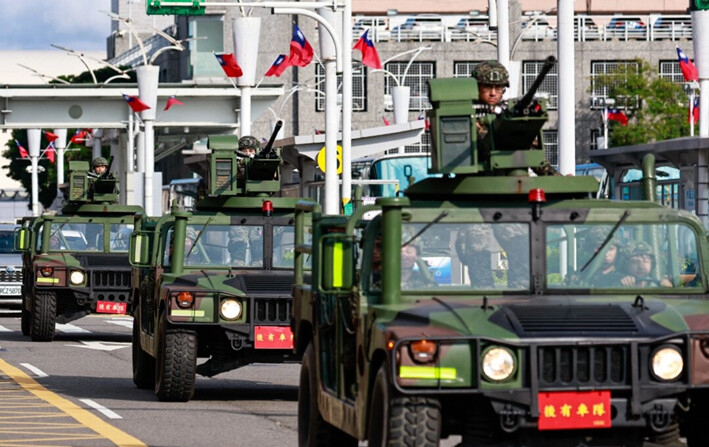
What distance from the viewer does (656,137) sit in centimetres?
8338

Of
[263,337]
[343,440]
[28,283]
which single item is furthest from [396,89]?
[343,440]

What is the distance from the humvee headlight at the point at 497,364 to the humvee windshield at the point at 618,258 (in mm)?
1437

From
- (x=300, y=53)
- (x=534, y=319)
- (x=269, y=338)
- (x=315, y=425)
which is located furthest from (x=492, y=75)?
(x=300, y=53)

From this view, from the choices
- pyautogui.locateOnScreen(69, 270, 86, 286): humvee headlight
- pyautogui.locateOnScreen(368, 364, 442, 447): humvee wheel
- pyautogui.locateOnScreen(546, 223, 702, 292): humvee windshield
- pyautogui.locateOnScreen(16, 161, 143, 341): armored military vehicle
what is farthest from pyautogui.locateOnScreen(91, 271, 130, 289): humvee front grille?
pyautogui.locateOnScreen(368, 364, 442, 447): humvee wheel

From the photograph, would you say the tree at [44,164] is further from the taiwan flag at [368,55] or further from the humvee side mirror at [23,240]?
the humvee side mirror at [23,240]

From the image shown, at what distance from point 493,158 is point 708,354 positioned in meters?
2.13

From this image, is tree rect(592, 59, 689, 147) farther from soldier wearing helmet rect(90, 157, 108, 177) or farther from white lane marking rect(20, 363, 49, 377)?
white lane marking rect(20, 363, 49, 377)

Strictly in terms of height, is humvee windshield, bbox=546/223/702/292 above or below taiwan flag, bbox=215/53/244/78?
below

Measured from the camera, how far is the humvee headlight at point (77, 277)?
26797mm

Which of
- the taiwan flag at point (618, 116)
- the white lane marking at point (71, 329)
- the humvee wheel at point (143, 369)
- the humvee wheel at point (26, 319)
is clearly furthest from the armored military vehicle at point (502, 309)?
the taiwan flag at point (618, 116)

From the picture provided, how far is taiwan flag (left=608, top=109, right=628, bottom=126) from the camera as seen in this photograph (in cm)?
7750

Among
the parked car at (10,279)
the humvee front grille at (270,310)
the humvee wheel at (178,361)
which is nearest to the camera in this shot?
the humvee wheel at (178,361)

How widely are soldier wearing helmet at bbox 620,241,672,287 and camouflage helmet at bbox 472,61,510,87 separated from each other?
1637mm

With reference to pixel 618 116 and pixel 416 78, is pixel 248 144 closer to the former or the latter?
pixel 618 116
